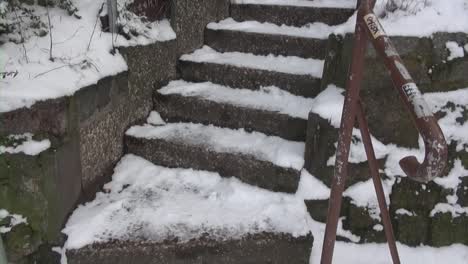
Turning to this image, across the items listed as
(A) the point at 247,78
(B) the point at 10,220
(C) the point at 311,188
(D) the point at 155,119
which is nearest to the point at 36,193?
(B) the point at 10,220

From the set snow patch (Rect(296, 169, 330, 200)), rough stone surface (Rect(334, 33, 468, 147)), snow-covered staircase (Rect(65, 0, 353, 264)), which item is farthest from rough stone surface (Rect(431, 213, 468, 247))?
snow-covered staircase (Rect(65, 0, 353, 264))

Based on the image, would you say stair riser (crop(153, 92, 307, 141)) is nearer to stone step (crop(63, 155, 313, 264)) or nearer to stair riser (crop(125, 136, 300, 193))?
stair riser (crop(125, 136, 300, 193))

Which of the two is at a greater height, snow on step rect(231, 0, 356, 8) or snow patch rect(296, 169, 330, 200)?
Result: snow on step rect(231, 0, 356, 8)

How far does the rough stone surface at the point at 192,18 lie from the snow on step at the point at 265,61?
110 mm

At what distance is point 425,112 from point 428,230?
3.87 feet

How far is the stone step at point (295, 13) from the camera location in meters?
2.99

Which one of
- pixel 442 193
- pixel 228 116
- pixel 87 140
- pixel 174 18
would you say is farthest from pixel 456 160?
pixel 174 18

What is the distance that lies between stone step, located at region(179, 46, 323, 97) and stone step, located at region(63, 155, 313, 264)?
819mm

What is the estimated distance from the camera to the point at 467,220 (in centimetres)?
202

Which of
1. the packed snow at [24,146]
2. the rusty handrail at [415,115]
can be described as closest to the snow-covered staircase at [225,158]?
the packed snow at [24,146]

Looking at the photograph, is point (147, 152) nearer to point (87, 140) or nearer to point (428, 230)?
point (87, 140)

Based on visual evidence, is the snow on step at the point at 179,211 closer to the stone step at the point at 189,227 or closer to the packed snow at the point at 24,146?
the stone step at the point at 189,227

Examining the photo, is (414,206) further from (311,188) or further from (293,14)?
(293,14)

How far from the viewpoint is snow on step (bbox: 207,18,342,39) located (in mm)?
2891
